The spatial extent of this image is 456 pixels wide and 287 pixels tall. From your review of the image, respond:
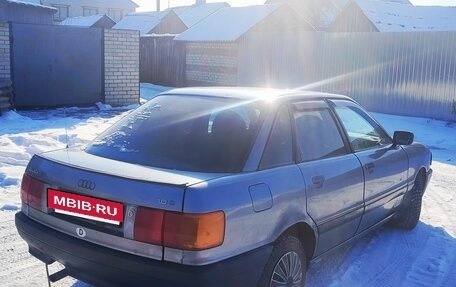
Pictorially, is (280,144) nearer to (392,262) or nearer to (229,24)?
(392,262)

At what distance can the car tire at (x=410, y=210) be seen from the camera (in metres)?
4.87

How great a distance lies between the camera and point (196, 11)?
41.9 m

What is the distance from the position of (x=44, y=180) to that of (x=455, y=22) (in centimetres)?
2829

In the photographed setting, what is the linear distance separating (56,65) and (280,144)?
1144 cm

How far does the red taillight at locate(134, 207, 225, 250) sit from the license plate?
0.53 ft

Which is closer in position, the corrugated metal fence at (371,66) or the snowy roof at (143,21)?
the corrugated metal fence at (371,66)

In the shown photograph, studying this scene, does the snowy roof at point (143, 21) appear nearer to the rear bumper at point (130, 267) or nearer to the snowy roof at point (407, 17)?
the snowy roof at point (407, 17)

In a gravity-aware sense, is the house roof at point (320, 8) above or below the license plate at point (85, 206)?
above

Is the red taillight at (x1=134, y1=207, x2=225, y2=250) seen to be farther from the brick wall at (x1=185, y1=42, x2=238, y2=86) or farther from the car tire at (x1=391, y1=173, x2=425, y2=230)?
the brick wall at (x1=185, y1=42, x2=238, y2=86)

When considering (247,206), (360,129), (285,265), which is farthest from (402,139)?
(247,206)

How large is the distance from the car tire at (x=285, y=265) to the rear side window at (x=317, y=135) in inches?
23.2

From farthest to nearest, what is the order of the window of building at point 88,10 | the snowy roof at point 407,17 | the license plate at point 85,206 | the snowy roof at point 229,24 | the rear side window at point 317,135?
the window of building at point 88,10 < the snowy roof at point 407,17 < the snowy roof at point 229,24 < the rear side window at point 317,135 < the license plate at point 85,206

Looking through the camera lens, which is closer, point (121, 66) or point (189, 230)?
point (189, 230)

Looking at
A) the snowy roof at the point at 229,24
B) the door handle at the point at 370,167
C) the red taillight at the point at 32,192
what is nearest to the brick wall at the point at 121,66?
the snowy roof at the point at 229,24
